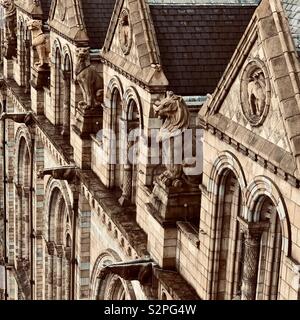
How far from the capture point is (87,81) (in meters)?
26.5

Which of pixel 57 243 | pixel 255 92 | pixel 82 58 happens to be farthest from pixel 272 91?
pixel 57 243

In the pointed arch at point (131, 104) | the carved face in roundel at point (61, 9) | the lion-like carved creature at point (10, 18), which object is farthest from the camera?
the lion-like carved creature at point (10, 18)

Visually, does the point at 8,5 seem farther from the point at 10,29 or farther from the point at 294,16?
the point at 294,16

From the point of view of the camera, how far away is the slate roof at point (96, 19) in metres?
28.2

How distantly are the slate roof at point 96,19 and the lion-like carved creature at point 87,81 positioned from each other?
1.34 meters

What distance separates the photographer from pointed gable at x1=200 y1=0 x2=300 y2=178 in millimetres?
→ 13289

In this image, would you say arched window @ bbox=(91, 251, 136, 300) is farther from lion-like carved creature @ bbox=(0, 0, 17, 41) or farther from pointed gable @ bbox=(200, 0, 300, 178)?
lion-like carved creature @ bbox=(0, 0, 17, 41)

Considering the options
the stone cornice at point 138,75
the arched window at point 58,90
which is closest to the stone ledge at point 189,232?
the stone cornice at point 138,75

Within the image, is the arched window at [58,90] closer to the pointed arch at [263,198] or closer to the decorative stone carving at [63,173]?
the decorative stone carving at [63,173]

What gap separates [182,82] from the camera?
67.0ft

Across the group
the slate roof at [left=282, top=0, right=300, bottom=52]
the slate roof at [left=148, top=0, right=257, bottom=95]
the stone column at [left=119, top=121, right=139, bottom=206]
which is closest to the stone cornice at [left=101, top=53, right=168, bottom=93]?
the slate roof at [left=148, top=0, right=257, bottom=95]

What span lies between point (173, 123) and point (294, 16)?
4.54 m
